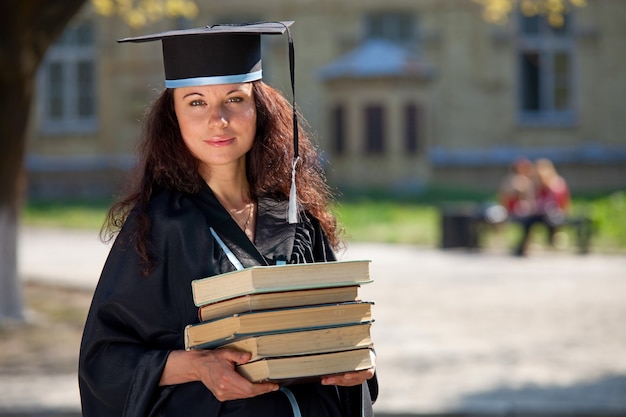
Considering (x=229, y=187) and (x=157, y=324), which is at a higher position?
(x=229, y=187)

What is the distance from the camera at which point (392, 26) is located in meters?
34.8

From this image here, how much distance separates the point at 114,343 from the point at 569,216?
1596 cm

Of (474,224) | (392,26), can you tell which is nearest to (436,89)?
(392,26)

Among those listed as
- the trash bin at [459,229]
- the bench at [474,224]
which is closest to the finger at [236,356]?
the bench at [474,224]

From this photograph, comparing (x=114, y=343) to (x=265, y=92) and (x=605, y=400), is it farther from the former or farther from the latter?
(x=605, y=400)

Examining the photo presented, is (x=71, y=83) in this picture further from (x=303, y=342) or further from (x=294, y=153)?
(x=303, y=342)

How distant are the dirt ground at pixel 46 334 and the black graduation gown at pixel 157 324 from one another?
585 centimetres

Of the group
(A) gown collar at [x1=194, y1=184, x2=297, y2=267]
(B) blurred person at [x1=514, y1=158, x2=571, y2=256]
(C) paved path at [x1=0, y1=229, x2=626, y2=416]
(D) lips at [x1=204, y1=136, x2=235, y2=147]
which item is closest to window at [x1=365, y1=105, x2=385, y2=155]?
(B) blurred person at [x1=514, y1=158, x2=571, y2=256]

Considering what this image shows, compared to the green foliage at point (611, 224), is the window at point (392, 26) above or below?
above

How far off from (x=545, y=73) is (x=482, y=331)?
25.1 meters

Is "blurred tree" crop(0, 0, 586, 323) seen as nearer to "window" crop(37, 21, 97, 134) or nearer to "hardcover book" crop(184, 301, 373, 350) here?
"hardcover book" crop(184, 301, 373, 350)

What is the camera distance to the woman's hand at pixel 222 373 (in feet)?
9.19

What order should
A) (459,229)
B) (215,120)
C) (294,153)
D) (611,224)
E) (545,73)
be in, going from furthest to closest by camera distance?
(545,73) < (611,224) < (459,229) < (294,153) < (215,120)

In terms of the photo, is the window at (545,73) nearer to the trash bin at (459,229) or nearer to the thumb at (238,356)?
the trash bin at (459,229)
